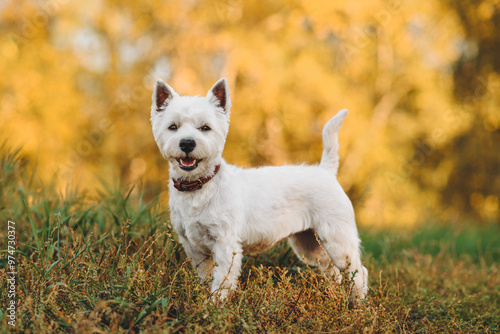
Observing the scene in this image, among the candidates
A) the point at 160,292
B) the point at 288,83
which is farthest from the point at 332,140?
the point at 288,83

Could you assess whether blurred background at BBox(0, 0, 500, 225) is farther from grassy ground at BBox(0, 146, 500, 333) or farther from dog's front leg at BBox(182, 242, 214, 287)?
dog's front leg at BBox(182, 242, 214, 287)

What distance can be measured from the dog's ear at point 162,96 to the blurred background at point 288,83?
24.8ft

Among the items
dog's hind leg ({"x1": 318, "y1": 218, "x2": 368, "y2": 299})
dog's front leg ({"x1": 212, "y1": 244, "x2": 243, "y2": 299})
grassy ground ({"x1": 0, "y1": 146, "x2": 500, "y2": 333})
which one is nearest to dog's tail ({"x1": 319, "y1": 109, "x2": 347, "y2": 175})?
dog's hind leg ({"x1": 318, "y1": 218, "x2": 368, "y2": 299})

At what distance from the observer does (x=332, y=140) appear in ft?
13.5

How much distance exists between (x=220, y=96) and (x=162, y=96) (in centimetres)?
46

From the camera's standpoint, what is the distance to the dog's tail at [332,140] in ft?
13.3

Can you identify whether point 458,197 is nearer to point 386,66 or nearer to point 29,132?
point 386,66

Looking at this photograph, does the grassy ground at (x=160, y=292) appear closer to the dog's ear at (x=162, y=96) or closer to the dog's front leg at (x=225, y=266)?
the dog's front leg at (x=225, y=266)

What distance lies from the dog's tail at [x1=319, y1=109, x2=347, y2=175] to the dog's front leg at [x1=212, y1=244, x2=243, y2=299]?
4.46 ft

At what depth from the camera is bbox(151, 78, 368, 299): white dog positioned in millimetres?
3314

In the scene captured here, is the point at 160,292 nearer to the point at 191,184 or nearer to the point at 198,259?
the point at 198,259

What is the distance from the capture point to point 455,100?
12.5 m

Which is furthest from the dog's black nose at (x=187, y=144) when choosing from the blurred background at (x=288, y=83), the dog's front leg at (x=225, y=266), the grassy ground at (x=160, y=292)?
the blurred background at (x=288, y=83)

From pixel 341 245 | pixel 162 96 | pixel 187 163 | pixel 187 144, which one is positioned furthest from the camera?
pixel 341 245
